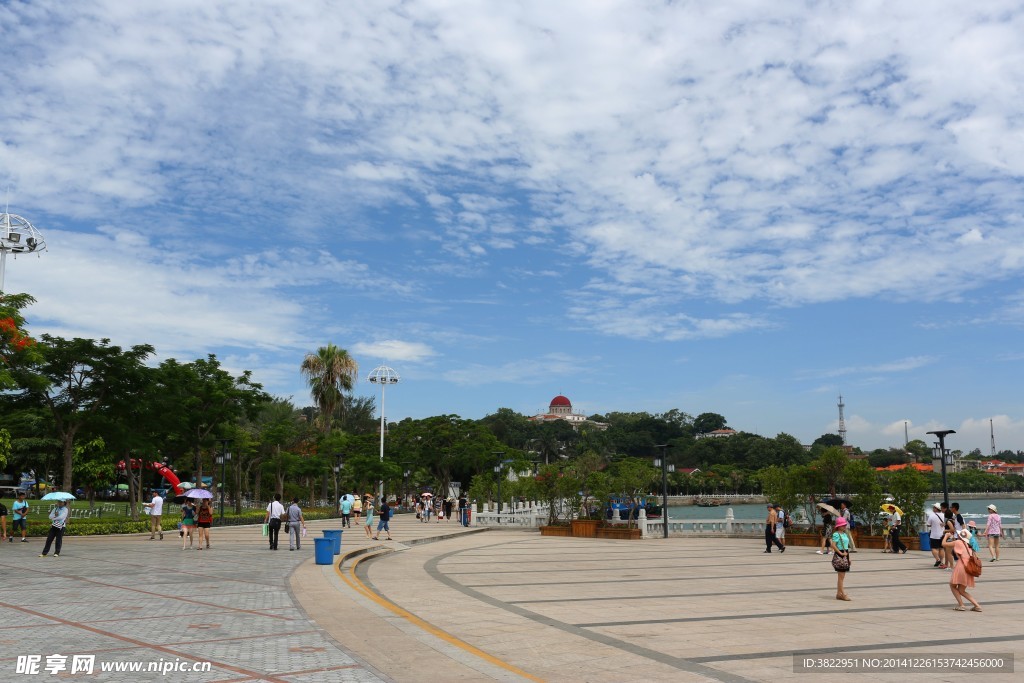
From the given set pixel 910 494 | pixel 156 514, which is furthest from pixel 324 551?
pixel 910 494

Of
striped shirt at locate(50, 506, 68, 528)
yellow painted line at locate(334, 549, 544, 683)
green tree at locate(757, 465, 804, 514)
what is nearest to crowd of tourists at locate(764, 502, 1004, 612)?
green tree at locate(757, 465, 804, 514)

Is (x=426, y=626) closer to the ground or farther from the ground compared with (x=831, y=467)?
closer to the ground

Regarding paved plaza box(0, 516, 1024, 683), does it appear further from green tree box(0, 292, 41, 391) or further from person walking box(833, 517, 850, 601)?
green tree box(0, 292, 41, 391)

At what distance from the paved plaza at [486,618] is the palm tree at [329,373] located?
44952 mm

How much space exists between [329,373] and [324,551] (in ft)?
160

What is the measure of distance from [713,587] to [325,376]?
53881mm

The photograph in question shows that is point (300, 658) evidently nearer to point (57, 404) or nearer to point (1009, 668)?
point (1009, 668)

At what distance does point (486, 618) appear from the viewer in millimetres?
11617

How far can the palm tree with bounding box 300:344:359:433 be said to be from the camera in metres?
65.8

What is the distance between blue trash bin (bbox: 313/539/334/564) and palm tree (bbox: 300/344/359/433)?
4792cm

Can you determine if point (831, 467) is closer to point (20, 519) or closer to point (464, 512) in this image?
point (464, 512)

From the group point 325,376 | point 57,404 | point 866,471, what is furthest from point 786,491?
point 325,376

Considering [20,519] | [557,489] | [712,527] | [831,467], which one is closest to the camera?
[20,519]

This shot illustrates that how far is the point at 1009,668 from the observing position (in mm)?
8344
